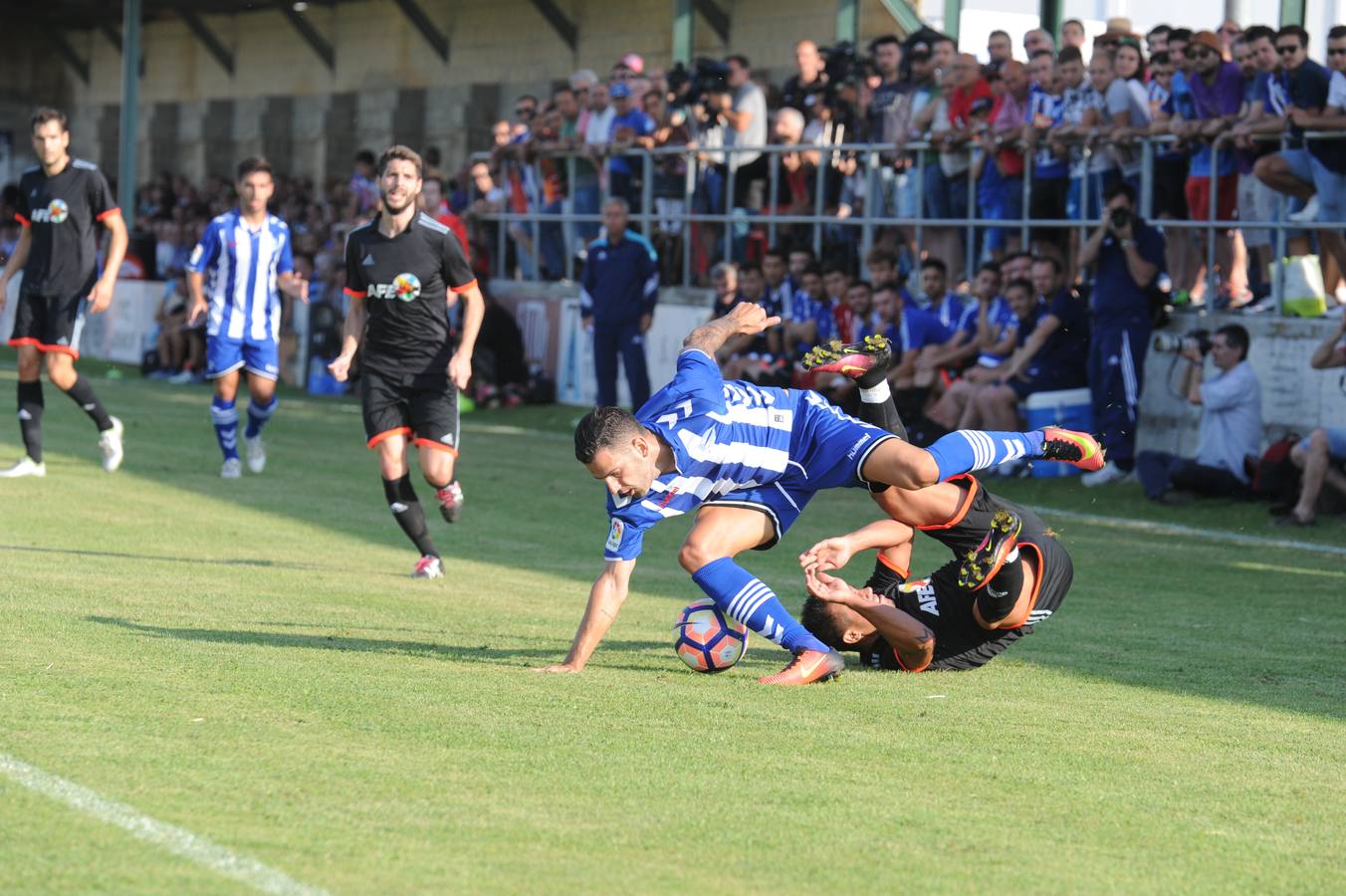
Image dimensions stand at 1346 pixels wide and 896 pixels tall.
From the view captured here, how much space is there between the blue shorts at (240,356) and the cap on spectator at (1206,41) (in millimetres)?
7377

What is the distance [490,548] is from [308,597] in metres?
2.53

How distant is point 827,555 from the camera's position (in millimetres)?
6945

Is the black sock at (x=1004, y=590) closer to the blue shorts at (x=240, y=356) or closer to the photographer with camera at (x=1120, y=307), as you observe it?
the photographer with camera at (x=1120, y=307)

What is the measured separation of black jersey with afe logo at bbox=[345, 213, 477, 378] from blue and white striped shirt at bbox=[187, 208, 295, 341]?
12.7 feet

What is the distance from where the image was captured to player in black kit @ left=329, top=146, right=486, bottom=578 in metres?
9.92

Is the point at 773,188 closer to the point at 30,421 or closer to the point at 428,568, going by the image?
the point at 30,421

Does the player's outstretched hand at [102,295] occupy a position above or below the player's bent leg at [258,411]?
above

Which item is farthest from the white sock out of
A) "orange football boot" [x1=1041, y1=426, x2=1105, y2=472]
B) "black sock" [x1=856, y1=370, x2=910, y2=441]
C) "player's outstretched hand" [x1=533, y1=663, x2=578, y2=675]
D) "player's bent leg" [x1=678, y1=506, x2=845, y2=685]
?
"player's outstretched hand" [x1=533, y1=663, x2=578, y2=675]

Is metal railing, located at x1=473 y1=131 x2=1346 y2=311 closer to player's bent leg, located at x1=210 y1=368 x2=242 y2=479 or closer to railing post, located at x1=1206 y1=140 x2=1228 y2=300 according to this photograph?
railing post, located at x1=1206 y1=140 x2=1228 y2=300

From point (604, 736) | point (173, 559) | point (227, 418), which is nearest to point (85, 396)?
point (227, 418)

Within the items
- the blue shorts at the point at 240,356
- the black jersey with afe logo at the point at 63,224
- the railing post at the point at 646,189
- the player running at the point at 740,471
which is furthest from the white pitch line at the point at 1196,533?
the railing post at the point at 646,189

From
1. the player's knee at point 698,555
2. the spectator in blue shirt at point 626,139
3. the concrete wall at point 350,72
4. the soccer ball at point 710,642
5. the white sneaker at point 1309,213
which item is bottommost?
the soccer ball at point 710,642

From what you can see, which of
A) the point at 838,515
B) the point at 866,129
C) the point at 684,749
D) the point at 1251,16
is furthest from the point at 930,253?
the point at 684,749

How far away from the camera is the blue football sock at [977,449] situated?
7117 mm
